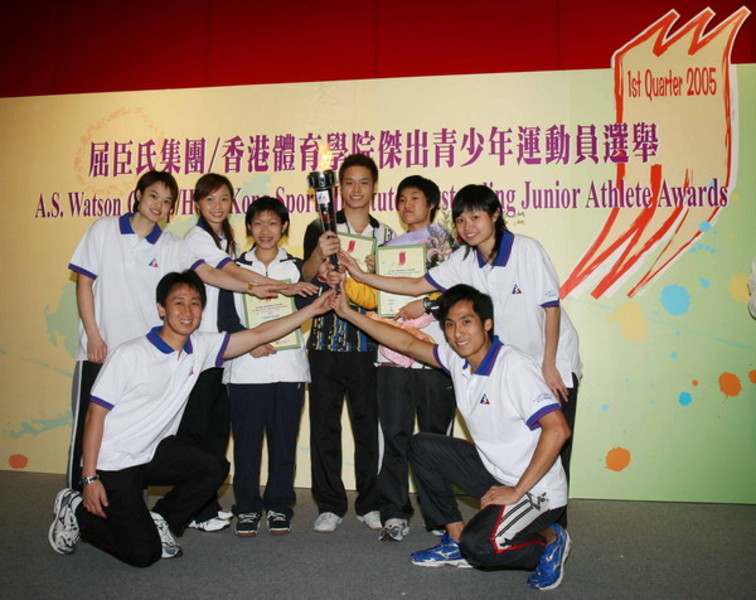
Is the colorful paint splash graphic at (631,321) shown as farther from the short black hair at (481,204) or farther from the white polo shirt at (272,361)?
the white polo shirt at (272,361)

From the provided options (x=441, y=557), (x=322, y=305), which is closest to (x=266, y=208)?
(x=322, y=305)

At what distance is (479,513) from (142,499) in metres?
1.31

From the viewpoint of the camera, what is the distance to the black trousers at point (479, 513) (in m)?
2.28

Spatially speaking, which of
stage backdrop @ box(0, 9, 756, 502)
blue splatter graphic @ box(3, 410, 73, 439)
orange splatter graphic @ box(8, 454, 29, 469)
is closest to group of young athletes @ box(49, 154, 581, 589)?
stage backdrop @ box(0, 9, 756, 502)

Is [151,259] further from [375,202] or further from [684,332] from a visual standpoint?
[684,332]

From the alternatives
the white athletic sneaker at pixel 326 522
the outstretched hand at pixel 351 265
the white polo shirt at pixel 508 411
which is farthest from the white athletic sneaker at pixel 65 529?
the white polo shirt at pixel 508 411

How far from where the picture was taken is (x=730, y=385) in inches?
143

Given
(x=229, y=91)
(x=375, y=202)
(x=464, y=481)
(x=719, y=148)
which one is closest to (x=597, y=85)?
(x=719, y=148)

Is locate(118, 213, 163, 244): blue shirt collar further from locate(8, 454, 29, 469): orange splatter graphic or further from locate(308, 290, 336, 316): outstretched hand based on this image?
locate(8, 454, 29, 469): orange splatter graphic

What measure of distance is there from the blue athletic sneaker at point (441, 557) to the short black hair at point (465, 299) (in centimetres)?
85

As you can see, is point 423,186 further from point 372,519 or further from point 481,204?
point 372,519

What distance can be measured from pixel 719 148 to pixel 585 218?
81 centimetres

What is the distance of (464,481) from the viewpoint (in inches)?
102

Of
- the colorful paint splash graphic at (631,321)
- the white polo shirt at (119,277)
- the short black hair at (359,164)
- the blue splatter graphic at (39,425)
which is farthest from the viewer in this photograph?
the blue splatter graphic at (39,425)
